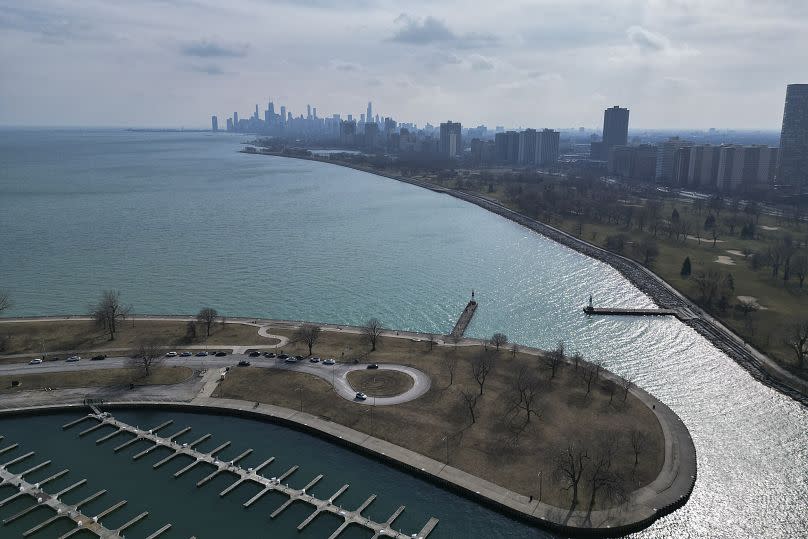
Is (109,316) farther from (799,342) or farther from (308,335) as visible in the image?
(799,342)

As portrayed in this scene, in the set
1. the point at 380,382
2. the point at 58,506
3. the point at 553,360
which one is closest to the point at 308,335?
the point at 380,382

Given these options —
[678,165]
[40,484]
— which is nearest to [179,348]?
[40,484]

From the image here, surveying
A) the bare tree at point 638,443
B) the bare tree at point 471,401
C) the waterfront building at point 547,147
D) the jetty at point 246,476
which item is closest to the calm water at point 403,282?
the jetty at point 246,476

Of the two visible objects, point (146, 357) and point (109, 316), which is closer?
point (146, 357)

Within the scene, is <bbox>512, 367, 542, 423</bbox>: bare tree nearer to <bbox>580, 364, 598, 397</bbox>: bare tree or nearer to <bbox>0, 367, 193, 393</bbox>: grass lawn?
<bbox>580, 364, 598, 397</bbox>: bare tree

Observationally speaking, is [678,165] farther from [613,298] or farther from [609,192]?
[613,298]

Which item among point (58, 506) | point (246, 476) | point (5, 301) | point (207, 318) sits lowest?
point (58, 506)
